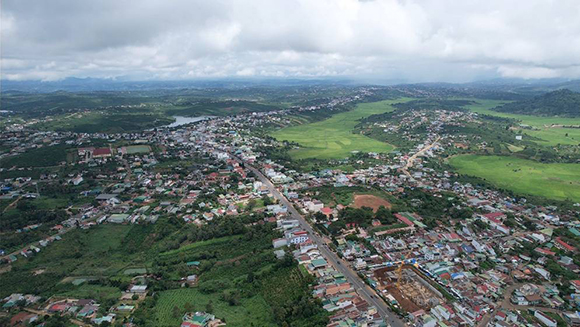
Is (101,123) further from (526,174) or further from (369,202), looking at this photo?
(526,174)

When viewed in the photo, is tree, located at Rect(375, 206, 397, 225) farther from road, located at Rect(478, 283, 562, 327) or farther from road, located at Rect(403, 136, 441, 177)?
road, located at Rect(403, 136, 441, 177)

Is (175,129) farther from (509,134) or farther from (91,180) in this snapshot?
(509,134)

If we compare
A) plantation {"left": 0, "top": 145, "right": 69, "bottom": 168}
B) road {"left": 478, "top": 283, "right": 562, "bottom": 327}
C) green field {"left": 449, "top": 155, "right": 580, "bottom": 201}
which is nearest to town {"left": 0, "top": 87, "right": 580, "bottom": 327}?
road {"left": 478, "top": 283, "right": 562, "bottom": 327}

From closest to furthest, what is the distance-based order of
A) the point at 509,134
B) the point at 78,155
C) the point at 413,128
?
the point at 78,155 < the point at 509,134 < the point at 413,128

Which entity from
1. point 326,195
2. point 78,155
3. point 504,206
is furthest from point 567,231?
point 78,155

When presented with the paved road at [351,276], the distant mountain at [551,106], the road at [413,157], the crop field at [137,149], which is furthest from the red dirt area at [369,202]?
the distant mountain at [551,106]
